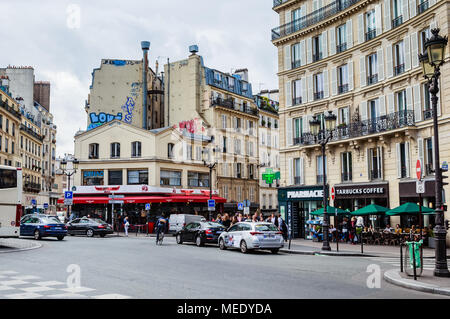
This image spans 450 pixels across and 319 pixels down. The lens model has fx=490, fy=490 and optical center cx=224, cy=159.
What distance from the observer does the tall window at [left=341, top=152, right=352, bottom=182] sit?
1202 inches

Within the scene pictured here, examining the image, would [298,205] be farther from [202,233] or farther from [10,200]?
[10,200]

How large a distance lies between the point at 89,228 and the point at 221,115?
2639cm

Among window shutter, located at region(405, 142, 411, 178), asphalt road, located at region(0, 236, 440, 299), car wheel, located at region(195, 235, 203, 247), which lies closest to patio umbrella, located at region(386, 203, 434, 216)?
window shutter, located at region(405, 142, 411, 178)

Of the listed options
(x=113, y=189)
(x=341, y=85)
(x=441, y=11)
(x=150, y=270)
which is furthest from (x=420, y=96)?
(x=113, y=189)

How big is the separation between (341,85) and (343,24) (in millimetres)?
3922

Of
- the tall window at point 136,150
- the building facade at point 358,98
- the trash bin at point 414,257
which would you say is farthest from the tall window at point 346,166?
the tall window at point 136,150

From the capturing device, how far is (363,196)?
29.0 m

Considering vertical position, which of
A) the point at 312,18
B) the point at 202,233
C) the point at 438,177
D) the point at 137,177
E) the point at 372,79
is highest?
the point at 312,18

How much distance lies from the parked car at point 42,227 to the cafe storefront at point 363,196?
16.6 meters

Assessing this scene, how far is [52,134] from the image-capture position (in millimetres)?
87812

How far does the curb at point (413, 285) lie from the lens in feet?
32.7

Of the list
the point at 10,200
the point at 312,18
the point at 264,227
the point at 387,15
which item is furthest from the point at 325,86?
the point at 10,200

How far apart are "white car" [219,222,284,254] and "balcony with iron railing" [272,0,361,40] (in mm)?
17006

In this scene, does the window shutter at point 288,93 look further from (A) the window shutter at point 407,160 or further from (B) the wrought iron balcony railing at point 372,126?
(A) the window shutter at point 407,160
